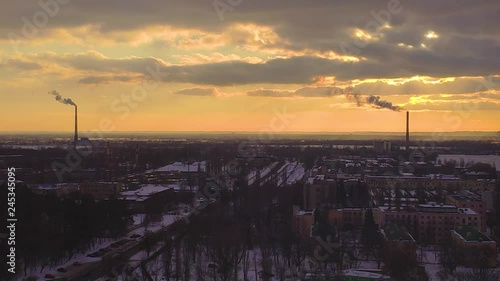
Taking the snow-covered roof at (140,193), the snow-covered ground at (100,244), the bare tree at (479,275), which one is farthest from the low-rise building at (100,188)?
the bare tree at (479,275)

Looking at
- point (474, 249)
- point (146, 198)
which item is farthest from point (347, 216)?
point (146, 198)

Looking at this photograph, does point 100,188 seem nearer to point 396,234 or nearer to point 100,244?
point 100,244

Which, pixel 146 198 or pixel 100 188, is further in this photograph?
pixel 100 188

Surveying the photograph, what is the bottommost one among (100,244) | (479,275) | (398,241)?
(100,244)

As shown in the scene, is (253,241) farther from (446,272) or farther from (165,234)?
(446,272)

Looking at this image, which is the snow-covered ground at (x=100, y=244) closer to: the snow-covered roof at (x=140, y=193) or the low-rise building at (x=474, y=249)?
the snow-covered roof at (x=140, y=193)

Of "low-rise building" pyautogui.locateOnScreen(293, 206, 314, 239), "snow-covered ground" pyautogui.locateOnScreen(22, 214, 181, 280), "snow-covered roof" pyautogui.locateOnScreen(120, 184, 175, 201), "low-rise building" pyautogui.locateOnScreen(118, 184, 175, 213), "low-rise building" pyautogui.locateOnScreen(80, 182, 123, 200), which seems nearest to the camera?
"snow-covered ground" pyautogui.locateOnScreen(22, 214, 181, 280)

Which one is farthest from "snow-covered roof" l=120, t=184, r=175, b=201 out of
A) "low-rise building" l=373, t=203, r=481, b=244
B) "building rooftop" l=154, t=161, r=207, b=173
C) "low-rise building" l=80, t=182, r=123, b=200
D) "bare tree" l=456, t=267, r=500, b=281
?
"bare tree" l=456, t=267, r=500, b=281

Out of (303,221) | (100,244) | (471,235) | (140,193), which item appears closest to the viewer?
(471,235)

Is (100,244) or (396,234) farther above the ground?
(396,234)

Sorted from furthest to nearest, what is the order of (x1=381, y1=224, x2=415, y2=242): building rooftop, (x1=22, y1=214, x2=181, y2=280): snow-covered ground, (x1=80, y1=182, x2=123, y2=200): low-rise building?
(x1=80, y1=182, x2=123, y2=200): low-rise building → (x1=381, y1=224, x2=415, y2=242): building rooftop → (x1=22, y1=214, x2=181, y2=280): snow-covered ground

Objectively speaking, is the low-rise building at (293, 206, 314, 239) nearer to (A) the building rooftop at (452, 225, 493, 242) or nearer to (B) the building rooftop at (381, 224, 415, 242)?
(B) the building rooftop at (381, 224, 415, 242)
